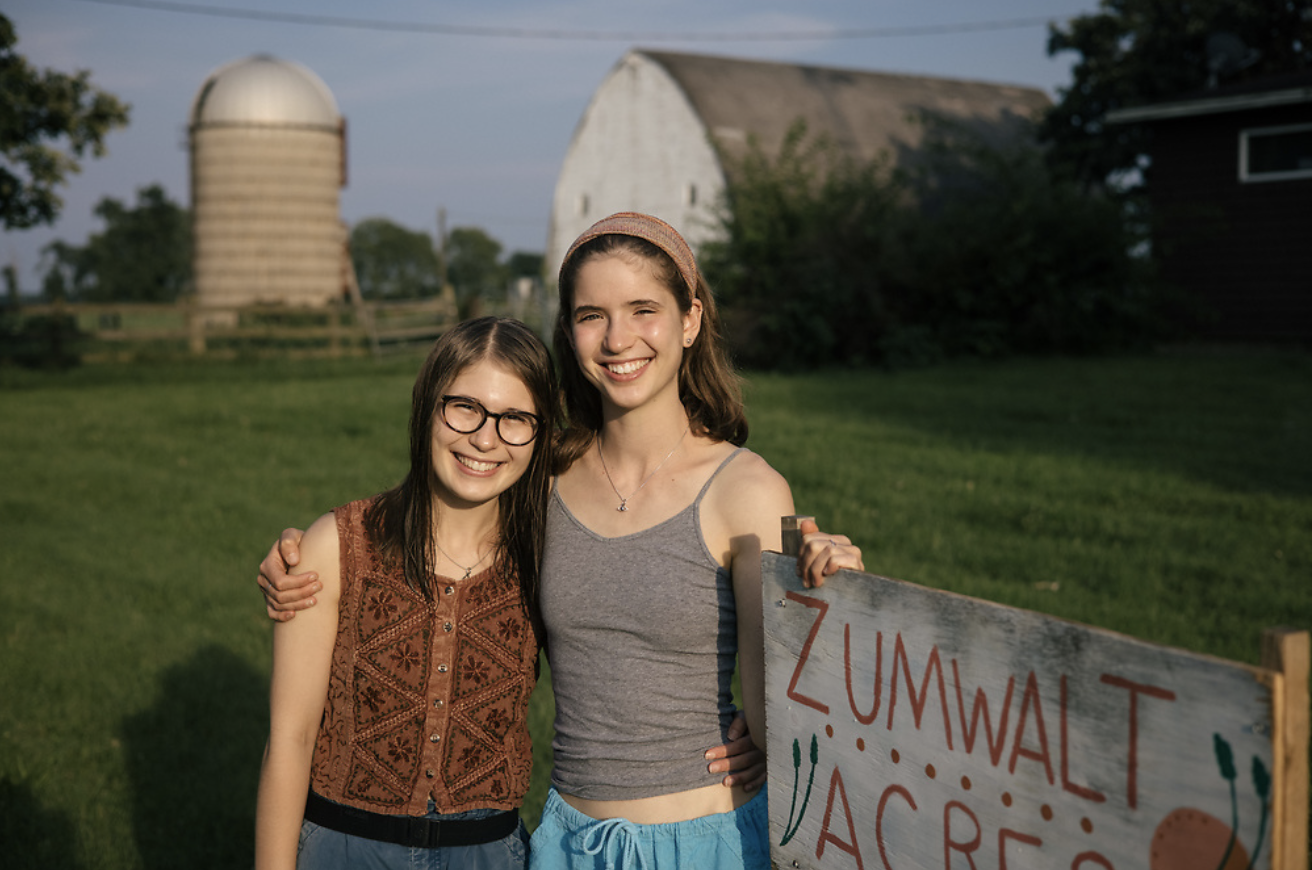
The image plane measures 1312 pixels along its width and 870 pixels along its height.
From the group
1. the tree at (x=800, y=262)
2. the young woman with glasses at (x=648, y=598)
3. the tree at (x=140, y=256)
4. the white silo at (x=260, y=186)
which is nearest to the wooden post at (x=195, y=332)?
the white silo at (x=260, y=186)

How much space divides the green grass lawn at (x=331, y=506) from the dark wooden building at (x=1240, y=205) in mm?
3984

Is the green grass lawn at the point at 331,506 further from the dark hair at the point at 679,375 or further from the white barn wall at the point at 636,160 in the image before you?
the white barn wall at the point at 636,160

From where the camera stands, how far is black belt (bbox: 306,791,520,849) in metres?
2.06

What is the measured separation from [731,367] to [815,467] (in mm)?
5829

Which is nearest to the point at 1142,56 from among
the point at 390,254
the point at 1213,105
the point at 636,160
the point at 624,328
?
the point at 1213,105

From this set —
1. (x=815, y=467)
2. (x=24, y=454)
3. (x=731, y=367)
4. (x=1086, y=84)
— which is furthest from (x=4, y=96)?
(x=1086, y=84)

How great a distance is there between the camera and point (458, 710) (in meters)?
2.15

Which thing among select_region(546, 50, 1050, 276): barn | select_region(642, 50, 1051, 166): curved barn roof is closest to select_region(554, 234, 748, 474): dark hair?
select_region(546, 50, 1050, 276): barn

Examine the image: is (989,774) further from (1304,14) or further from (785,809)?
(1304,14)

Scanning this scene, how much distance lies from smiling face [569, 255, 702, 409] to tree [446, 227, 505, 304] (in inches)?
2668

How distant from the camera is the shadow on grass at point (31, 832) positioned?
3.52 metres

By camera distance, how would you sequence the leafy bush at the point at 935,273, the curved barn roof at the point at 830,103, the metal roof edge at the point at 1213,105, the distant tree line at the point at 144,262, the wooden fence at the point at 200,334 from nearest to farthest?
1. the metal roof edge at the point at 1213,105
2. the leafy bush at the point at 935,273
3. the wooden fence at the point at 200,334
4. the curved barn roof at the point at 830,103
5. the distant tree line at the point at 144,262

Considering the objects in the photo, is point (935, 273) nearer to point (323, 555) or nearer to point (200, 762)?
point (200, 762)

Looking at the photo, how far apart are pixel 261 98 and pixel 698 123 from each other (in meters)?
13.5
